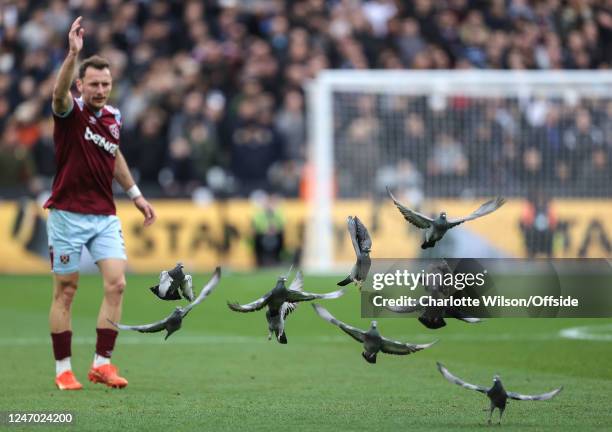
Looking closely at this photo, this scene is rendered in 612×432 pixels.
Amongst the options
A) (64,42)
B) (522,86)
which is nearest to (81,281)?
(64,42)

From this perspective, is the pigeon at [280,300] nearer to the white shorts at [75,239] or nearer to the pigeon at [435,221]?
the pigeon at [435,221]

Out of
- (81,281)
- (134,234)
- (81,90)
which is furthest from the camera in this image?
(134,234)

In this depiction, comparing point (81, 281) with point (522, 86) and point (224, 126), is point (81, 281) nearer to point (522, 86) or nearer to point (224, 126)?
point (224, 126)

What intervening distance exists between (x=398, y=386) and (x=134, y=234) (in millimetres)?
12862

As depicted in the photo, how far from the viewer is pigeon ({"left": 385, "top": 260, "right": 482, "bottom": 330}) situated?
7.22 meters

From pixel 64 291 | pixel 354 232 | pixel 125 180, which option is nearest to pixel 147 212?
pixel 125 180

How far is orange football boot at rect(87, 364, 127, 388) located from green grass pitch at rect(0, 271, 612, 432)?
102 mm

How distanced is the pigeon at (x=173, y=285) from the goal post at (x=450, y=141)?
43.5 ft

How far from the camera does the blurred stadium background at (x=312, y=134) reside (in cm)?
2088

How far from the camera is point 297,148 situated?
76.1ft

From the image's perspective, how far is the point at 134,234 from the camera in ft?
71.3

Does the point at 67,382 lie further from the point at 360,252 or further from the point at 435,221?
the point at 435,221

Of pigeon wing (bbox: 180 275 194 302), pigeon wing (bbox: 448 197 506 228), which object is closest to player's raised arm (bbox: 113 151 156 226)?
pigeon wing (bbox: 180 275 194 302)

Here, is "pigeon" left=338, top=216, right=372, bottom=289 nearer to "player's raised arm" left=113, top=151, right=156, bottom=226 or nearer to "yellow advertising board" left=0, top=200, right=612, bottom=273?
"player's raised arm" left=113, top=151, right=156, bottom=226
